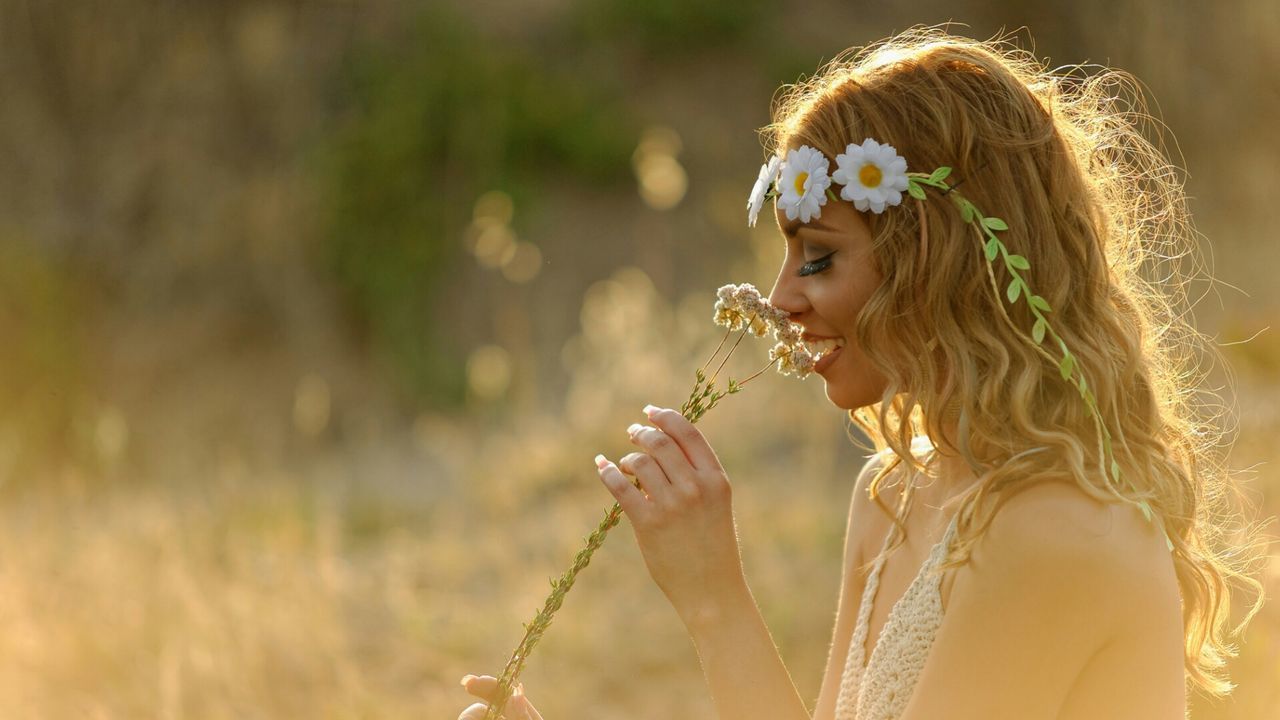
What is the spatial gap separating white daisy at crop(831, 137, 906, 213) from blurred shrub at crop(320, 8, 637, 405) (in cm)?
1002

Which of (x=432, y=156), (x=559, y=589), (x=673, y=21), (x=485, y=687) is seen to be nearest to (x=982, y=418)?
(x=559, y=589)

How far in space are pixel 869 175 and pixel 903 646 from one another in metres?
0.70

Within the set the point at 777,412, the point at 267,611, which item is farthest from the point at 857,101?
the point at 777,412

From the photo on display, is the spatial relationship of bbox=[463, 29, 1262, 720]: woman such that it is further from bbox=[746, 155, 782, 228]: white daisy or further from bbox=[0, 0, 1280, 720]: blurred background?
bbox=[0, 0, 1280, 720]: blurred background

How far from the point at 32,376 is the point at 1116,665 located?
11.3 m

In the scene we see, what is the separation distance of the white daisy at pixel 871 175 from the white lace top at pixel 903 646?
0.48 meters

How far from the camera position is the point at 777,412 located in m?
6.89

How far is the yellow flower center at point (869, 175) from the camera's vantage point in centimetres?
181

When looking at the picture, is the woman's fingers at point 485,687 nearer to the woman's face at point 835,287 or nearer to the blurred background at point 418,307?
the woman's face at point 835,287

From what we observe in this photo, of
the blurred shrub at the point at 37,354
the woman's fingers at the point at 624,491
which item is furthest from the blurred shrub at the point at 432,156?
the woman's fingers at the point at 624,491

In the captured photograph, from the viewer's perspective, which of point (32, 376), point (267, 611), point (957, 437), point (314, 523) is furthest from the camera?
point (32, 376)

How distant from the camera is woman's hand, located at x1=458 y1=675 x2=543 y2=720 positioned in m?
1.93

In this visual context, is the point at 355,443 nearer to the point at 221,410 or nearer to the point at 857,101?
the point at 221,410

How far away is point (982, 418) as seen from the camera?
1.75 meters
